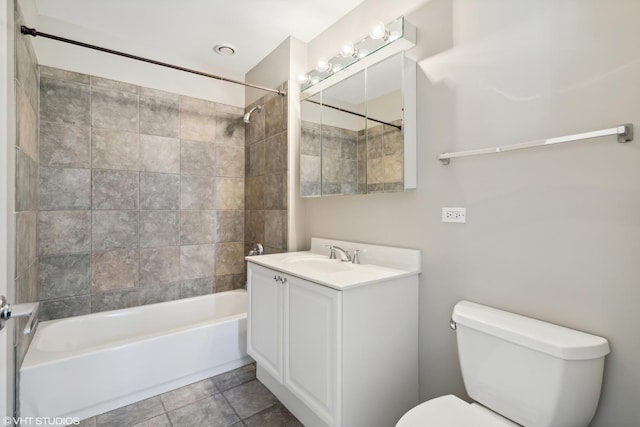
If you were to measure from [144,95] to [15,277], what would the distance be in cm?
172

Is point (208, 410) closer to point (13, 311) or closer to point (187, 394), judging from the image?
point (187, 394)

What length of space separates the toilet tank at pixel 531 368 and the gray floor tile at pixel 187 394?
163 cm

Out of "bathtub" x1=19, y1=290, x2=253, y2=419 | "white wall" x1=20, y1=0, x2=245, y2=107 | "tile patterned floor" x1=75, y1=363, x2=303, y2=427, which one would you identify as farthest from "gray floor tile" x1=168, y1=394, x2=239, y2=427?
"white wall" x1=20, y1=0, x2=245, y2=107

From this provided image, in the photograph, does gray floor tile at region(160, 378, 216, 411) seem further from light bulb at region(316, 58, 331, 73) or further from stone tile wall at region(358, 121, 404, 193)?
light bulb at region(316, 58, 331, 73)

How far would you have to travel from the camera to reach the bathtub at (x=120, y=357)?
5.36ft

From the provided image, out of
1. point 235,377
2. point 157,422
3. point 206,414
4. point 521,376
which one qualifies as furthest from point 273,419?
point 521,376

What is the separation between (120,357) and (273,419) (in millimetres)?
998

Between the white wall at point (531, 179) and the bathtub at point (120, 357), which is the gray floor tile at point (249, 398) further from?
the white wall at point (531, 179)

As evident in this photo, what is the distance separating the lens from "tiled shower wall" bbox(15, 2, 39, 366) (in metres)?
1.53

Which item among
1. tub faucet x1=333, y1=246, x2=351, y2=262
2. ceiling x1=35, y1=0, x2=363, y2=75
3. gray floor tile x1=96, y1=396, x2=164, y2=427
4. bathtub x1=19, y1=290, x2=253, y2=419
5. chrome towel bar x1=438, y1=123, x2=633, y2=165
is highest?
ceiling x1=35, y1=0, x2=363, y2=75

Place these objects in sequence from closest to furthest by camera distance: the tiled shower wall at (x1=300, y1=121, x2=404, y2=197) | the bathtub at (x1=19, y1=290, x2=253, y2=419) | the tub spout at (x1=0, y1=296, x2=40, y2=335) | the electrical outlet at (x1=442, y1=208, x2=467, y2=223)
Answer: the tub spout at (x1=0, y1=296, x2=40, y2=335), the electrical outlet at (x1=442, y1=208, x2=467, y2=223), the bathtub at (x1=19, y1=290, x2=253, y2=419), the tiled shower wall at (x1=300, y1=121, x2=404, y2=197)

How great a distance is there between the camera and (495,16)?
1375 millimetres

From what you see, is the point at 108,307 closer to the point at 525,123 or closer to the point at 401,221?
the point at 401,221

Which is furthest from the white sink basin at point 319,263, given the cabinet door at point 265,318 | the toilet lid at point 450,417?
the toilet lid at point 450,417
